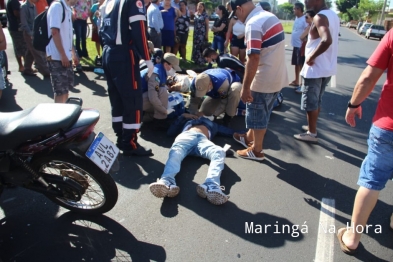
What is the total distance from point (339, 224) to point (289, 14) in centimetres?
7981

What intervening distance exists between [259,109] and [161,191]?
1465mm

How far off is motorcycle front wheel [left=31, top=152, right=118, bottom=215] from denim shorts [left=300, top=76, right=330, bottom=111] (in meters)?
2.81

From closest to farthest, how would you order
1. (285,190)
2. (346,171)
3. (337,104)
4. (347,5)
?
(285,190)
(346,171)
(337,104)
(347,5)

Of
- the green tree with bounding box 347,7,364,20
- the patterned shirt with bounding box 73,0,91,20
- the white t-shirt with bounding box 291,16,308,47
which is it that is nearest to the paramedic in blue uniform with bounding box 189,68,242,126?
the white t-shirt with bounding box 291,16,308,47

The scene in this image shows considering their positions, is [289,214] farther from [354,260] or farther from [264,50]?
[264,50]

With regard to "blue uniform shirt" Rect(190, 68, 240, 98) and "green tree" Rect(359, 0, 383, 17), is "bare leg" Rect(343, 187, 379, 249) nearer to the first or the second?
"blue uniform shirt" Rect(190, 68, 240, 98)

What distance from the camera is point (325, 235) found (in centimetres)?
271

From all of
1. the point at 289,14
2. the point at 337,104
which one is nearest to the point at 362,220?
the point at 337,104

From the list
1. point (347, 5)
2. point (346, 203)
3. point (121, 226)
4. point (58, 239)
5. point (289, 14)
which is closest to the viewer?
point (58, 239)

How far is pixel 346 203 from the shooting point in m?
3.16

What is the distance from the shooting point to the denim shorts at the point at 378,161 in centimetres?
221

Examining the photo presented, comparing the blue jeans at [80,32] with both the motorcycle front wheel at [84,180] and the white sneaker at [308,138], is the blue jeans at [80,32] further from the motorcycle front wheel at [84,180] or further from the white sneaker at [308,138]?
the white sneaker at [308,138]

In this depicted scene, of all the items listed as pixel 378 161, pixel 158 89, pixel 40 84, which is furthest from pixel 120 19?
pixel 40 84

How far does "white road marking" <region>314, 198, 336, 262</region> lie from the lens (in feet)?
8.14
